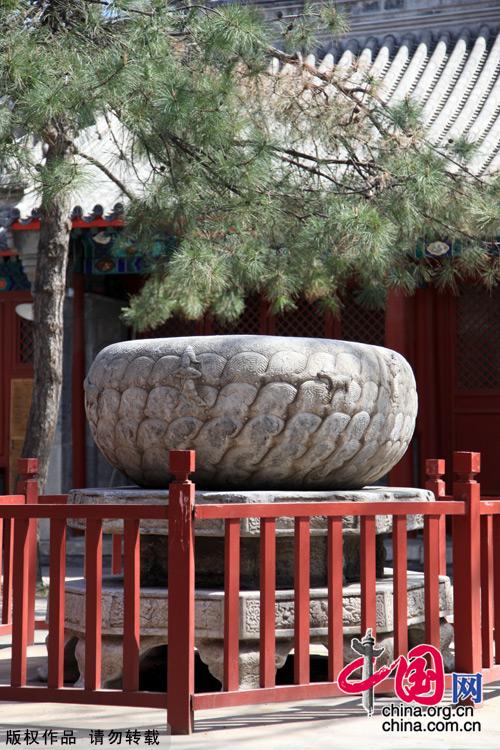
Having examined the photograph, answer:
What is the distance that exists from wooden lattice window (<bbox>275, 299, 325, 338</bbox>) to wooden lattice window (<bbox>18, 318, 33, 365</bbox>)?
2.21 meters

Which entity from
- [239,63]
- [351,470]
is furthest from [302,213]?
[351,470]

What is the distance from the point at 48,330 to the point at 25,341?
351cm

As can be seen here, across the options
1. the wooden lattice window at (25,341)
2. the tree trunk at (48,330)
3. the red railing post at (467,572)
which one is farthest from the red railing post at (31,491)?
the wooden lattice window at (25,341)

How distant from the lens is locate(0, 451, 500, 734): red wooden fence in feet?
10.7

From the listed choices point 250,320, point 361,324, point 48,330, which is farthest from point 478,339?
point 48,330

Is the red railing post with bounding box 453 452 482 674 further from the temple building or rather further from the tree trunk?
the temple building

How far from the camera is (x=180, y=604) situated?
323cm

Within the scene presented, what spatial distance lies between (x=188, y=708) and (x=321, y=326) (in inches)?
264

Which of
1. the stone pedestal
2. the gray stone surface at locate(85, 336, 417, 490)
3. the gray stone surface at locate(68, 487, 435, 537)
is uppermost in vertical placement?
the gray stone surface at locate(85, 336, 417, 490)

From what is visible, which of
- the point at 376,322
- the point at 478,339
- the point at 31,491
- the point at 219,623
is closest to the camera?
the point at 219,623

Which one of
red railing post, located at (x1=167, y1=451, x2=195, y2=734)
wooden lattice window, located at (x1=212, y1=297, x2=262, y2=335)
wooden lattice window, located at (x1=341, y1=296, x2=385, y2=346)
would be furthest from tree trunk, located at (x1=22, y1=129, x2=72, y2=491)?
red railing post, located at (x1=167, y1=451, x2=195, y2=734)

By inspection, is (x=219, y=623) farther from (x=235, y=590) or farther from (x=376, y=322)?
(x=376, y=322)

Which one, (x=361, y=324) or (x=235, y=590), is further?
(x=361, y=324)

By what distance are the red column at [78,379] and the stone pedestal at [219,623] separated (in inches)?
228
